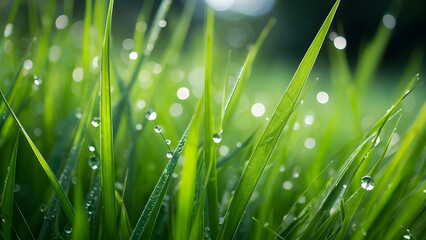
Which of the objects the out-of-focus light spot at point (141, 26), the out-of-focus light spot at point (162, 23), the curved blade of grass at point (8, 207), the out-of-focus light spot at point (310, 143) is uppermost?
the out-of-focus light spot at point (141, 26)

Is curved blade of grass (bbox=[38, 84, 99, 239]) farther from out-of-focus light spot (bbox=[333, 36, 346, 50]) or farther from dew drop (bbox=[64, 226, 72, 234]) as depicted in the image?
out-of-focus light spot (bbox=[333, 36, 346, 50])

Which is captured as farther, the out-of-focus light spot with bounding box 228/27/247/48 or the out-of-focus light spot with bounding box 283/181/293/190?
the out-of-focus light spot with bounding box 228/27/247/48

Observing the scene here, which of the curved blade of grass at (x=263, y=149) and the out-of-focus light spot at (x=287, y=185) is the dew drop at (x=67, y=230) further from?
the out-of-focus light spot at (x=287, y=185)

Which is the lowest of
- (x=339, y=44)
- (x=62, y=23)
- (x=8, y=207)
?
(x=8, y=207)

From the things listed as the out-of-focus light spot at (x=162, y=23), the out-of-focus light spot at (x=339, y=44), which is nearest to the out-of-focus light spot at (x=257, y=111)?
the out-of-focus light spot at (x=339, y=44)

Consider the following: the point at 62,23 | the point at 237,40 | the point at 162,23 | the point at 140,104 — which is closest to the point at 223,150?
the point at 140,104

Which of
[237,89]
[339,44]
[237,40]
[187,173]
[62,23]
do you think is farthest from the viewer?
[237,40]

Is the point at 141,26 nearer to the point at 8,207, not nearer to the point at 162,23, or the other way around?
the point at 162,23

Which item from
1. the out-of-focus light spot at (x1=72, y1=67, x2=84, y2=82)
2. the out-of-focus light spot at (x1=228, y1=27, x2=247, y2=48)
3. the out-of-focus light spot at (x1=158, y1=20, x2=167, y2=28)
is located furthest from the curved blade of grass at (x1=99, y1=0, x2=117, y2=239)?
the out-of-focus light spot at (x1=228, y1=27, x2=247, y2=48)
